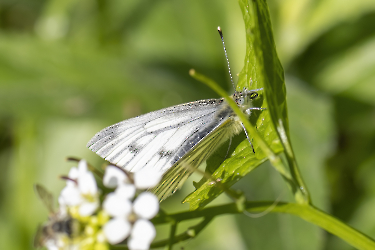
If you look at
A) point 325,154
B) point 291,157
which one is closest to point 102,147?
point 291,157

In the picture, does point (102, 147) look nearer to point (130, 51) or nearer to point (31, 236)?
point (31, 236)

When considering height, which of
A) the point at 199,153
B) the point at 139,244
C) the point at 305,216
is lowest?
the point at 305,216

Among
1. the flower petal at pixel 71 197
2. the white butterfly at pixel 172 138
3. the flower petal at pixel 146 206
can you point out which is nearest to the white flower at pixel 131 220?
the flower petal at pixel 146 206

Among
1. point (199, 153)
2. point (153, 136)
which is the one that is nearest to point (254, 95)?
point (199, 153)

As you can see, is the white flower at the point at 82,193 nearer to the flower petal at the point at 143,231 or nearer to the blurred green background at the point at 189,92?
the flower petal at the point at 143,231

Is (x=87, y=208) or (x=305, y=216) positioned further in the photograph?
(x=305, y=216)

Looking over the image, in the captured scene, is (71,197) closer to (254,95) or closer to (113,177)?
(113,177)
